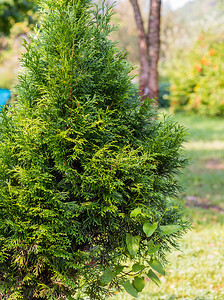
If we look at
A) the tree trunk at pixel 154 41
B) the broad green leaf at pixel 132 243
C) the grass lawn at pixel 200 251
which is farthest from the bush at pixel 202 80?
the broad green leaf at pixel 132 243

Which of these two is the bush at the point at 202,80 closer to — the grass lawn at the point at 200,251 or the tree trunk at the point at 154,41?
the grass lawn at the point at 200,251

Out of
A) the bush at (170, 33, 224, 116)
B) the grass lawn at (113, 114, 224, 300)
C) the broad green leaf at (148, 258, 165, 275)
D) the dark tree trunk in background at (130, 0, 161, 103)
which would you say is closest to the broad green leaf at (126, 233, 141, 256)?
the broad green leaf at (148, 258, 165, 275)

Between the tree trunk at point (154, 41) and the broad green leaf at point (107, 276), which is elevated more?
the tree trunk at point (154, 41)

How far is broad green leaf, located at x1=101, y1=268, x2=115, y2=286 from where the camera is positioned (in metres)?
1.79

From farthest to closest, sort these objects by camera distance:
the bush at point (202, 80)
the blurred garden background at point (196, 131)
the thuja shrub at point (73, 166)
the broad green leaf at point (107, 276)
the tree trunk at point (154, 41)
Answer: the bush at point (202, 80) → the tree trunk at point (154, 41) → the blurred garden background at point (196, 131) → the broad green leaf at point (107, 276) → the thuja shrub at point (73, 166)

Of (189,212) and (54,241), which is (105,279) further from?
(189,212)

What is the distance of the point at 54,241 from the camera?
166 cm

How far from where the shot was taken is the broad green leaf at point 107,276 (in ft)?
5.88

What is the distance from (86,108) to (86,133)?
15 cm

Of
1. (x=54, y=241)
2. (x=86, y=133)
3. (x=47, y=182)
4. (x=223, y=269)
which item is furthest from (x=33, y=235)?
(x=223, y=269)

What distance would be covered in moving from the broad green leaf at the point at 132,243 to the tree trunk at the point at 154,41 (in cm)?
374

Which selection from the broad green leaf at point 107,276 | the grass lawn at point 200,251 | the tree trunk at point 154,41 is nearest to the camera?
the broad green leaf at point 107,276

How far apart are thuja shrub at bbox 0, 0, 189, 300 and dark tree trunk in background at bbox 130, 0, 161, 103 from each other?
10.4ft

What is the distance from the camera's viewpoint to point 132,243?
180 cm
